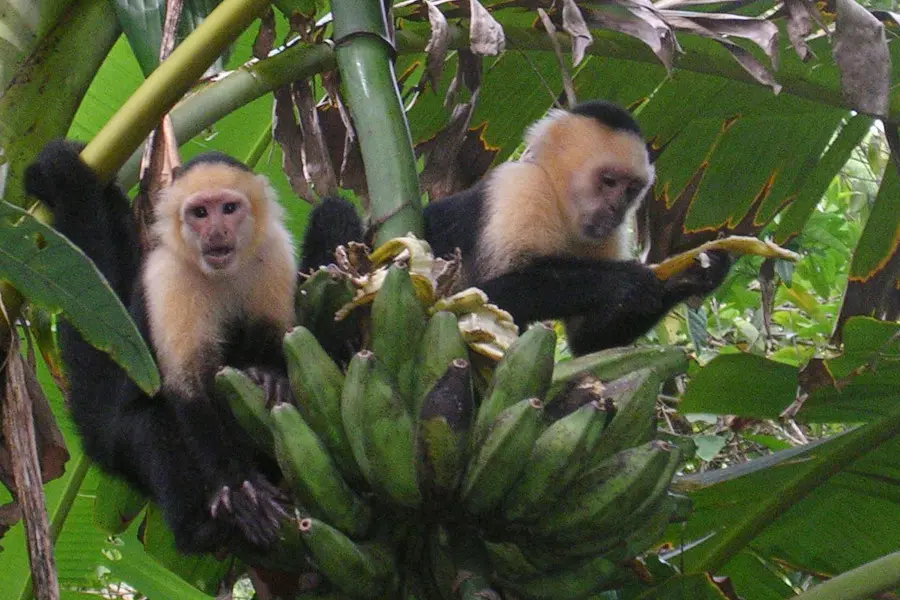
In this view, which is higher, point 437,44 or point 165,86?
point 165,86

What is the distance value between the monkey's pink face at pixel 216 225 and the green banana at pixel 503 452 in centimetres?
135

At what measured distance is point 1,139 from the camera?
262cm

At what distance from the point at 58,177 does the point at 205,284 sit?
54 cm

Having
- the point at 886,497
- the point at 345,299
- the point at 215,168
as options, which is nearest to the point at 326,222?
the point at 215,168

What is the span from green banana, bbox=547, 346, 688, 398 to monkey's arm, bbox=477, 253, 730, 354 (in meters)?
1.28

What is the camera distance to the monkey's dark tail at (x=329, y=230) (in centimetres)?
312

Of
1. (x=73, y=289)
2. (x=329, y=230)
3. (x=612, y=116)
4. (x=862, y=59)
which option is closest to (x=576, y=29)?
(x=862, y=59)

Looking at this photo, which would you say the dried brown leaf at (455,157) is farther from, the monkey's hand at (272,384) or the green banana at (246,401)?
the green banana at (246,401)

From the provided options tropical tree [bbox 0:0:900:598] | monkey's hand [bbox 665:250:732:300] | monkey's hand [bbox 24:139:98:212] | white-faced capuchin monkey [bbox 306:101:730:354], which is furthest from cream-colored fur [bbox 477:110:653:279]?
monkey's hand [bbox 24:139:98:212]

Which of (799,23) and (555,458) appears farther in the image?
(799,23)

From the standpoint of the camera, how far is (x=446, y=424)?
1926 millimetres

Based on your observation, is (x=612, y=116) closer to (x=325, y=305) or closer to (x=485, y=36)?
(x=485, y=36)

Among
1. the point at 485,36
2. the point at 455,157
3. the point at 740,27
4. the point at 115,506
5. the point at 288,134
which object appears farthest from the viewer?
the point at 455,157

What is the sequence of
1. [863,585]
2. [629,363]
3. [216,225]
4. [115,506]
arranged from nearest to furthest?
1. [629,363]
2. [863,585]
3. [216,225]
4. [115,506]
